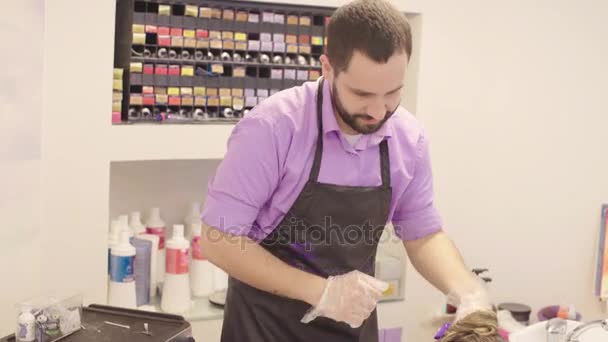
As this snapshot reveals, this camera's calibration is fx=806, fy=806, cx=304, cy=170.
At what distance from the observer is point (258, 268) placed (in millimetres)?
1997

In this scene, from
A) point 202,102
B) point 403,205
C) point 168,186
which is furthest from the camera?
point 168,186

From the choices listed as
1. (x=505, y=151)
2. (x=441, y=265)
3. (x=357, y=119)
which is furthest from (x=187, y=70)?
(x=505, y=151)

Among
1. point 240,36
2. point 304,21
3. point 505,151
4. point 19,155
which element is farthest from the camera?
point 505,151

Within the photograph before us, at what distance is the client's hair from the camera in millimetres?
1855

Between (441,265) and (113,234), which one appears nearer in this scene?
(441,265)

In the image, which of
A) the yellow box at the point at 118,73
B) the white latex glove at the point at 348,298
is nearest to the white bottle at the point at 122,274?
the yellow box at the point at 118,73

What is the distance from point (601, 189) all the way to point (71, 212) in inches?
92.2

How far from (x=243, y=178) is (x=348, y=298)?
394mm

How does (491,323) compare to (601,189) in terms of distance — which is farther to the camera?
(601,189)

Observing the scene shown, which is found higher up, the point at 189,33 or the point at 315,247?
the point at 189,33

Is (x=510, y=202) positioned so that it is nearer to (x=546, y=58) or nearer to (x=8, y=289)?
(x=546, y=58)

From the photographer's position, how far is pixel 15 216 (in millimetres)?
2490

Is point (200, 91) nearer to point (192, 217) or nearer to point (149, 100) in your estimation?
point (149, 100)

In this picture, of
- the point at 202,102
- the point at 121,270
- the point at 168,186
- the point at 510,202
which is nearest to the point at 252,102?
the point at 202,102
